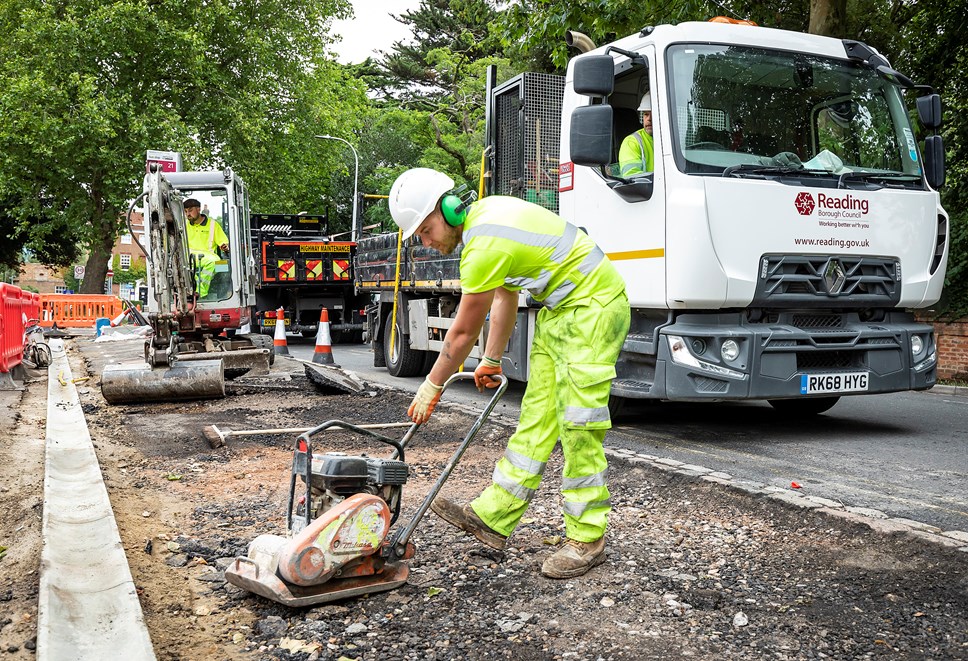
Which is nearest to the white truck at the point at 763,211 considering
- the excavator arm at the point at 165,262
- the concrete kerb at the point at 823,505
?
the concrete kerb at the point at 823,505

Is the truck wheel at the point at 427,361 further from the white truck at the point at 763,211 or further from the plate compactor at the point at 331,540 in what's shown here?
the plate compactor at the point at 331,540

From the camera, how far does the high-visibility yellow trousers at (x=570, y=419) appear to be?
358 centimetres

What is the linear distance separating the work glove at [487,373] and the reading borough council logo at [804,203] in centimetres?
313

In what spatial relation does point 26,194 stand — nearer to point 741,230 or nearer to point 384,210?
point 384,210

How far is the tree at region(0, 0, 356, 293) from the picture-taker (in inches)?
866

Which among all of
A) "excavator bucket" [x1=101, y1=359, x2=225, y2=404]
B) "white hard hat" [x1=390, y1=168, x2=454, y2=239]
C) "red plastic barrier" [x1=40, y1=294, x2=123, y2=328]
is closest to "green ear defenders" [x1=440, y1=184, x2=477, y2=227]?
"white hard hat" [x1=390, y1=168, x2=454, y2=239]

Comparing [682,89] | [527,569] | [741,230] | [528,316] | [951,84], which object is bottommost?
[527,569]

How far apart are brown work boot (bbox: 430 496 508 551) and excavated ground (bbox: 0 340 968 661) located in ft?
0.26

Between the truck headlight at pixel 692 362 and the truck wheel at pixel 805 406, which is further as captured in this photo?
the truck wheel at pixel 805 406

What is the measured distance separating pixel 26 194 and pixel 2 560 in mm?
23495

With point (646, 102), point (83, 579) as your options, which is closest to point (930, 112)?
point (646, 102)

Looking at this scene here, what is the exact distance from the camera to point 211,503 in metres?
4.75

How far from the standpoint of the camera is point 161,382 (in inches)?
340

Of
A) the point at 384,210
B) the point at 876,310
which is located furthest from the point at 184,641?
the point at 384,210
